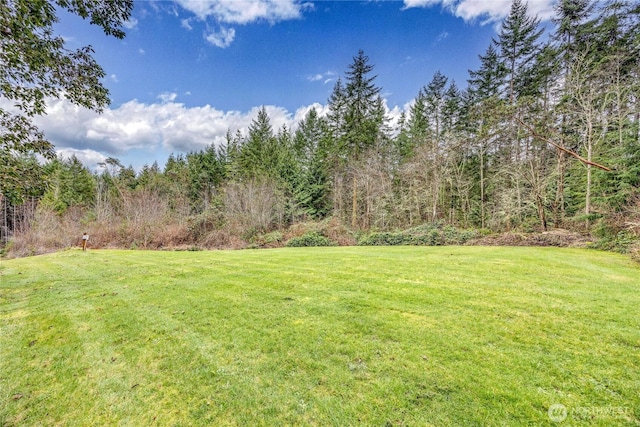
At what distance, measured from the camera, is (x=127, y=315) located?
13.1 ft

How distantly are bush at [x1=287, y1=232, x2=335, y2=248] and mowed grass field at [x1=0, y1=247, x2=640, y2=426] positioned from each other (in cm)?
1123

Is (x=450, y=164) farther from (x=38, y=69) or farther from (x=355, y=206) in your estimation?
(x=38, y=69)

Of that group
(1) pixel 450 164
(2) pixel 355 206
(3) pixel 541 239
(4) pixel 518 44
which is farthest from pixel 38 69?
(4) pixel 518 44

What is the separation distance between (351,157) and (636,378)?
2144cm

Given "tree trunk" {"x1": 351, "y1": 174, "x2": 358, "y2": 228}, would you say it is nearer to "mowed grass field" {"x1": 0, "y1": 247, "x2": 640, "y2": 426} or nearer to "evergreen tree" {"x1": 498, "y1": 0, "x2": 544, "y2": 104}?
"evergreen tree" {"x1": 498, "y1": 0, "x2": 544, "y2": 104}

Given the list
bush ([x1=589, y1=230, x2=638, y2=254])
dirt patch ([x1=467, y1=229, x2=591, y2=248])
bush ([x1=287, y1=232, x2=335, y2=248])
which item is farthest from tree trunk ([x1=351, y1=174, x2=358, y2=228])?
bush ([x1=589, y1=230, x2=638, y2=254])

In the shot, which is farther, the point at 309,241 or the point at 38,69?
the point at 309,241

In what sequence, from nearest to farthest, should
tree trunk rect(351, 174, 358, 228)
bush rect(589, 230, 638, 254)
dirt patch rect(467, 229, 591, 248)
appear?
bush rect(589, 230, 638, 254)
dirt patch rect(467, 229, 591, 248)
tree trunk rect(351, 174, 358, 228)

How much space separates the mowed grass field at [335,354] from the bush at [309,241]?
36.8ft

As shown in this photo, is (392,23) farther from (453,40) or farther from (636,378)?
(636,378)

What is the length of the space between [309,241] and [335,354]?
13.7 metres

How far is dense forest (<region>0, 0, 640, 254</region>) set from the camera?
459 inches

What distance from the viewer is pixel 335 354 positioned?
8.78 ft

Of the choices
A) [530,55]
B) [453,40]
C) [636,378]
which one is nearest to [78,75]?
[636,378]
